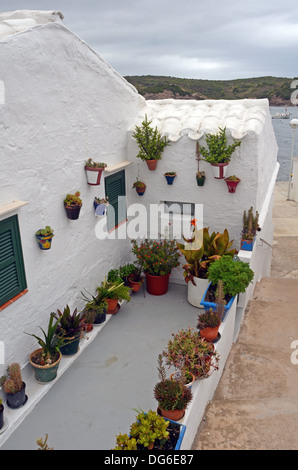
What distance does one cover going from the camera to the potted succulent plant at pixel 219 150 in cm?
784

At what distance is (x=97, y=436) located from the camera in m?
5.16

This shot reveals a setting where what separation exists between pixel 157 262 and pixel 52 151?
11.4ft

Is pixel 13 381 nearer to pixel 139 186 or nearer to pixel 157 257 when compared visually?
pixel 157 257

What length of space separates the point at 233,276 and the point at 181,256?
2.19 meters

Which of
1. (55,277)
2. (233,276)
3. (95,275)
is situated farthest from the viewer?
(95,275)

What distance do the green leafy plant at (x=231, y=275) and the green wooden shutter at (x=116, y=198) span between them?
96.8 inches

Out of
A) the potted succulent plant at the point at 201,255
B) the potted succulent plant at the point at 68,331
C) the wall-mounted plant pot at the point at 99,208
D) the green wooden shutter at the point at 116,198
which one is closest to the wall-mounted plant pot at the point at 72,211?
the wall-mounted plant pot at the point at 99,208

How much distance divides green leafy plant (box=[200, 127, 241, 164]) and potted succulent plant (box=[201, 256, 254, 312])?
6.75ft

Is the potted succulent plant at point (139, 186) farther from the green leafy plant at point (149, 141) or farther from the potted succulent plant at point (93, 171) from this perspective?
the potted succulent plant at point (93, 171)

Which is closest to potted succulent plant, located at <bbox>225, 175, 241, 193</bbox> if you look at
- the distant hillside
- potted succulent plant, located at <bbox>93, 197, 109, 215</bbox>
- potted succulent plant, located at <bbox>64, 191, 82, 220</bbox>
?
potted succulent plant, located at <bbox>93, 197, 109, 215</bbox>

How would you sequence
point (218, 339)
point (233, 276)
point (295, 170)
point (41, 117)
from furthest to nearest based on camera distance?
point (295, 170) → point (233, 276) → point (218, 339) → point (41, 117)

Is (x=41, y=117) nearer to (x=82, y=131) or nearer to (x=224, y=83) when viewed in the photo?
(x=82, y=131)

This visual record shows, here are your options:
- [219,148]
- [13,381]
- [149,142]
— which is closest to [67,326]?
[13,381]

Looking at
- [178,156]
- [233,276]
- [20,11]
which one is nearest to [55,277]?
[233,276]
